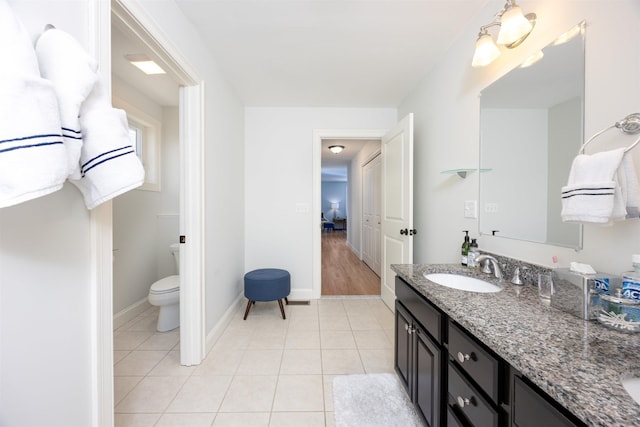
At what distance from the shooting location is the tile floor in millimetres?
1361

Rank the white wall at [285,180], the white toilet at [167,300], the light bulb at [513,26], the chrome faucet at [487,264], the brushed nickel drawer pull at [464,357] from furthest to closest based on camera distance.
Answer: the white wall at [285,180] < the white toilet at [167,300] < the chrome faucet at [487,264] < the light bulb at [513,26] < the brushed nickel drawer pull at [464,357]

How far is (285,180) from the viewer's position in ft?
10.0

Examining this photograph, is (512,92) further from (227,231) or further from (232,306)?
(232,306)

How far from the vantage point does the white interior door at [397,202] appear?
2229 millimetres

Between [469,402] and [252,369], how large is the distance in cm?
142

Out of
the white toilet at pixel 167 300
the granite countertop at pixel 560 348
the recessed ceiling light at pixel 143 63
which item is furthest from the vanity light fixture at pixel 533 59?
the white toilet at pixel 167 300

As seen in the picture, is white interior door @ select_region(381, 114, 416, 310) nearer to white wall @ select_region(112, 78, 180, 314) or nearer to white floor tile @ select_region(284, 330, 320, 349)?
white floor tile @ select_region(284, 330, 320, 349)

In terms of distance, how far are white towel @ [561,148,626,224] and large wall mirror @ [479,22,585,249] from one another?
194 mm

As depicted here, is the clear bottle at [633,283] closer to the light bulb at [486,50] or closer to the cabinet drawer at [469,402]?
the cabinet drawer at [469,402]

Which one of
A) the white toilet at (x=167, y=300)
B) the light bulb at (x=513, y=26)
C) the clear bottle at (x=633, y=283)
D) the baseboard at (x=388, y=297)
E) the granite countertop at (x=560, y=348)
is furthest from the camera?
the baseboard at (x=388, y=297)

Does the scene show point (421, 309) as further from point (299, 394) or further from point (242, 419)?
point (242, 419)

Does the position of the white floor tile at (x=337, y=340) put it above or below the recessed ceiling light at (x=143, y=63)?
below

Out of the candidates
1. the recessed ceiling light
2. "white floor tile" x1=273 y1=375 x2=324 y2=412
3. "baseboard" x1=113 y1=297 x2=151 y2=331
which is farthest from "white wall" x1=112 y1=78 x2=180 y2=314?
"white floor tile" x1=273 y1=375 x2=324 y2=412

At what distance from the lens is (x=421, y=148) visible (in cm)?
240
